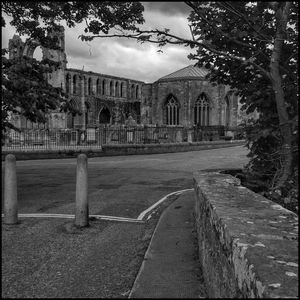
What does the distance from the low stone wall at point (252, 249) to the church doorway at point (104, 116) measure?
54755mm

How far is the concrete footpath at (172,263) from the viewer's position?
12.1 ft

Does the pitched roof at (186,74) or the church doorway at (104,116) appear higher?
the pitched roof at (186,74)

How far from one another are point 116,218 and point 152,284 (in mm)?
3520

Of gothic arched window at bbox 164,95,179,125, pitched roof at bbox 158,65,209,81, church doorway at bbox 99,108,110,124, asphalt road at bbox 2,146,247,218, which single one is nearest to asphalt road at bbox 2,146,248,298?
asphalt road at bbox 2,146,247,218

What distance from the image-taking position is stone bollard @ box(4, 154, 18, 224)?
6.41 metres

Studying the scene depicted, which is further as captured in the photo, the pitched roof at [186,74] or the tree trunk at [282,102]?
the pitched roof at [186,74]

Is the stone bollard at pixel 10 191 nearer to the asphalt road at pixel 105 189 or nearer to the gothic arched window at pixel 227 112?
the asphalt road at pixel 105 189

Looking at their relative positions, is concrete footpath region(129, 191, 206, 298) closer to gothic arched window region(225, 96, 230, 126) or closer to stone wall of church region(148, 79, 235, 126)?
stone wall of church region(148, 79, 235, 126)

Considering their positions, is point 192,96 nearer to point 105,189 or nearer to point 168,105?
point 168,105

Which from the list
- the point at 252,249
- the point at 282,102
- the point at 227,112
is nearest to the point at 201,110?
the point at 227,112

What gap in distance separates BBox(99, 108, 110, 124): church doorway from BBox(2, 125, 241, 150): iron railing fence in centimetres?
2393

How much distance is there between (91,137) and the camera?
28438 millimetres

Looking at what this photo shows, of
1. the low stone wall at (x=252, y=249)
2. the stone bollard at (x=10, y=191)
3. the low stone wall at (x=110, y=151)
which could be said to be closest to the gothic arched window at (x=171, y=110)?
the low stone wall at (x=110, y=151)

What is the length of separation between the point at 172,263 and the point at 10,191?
3137 mm
